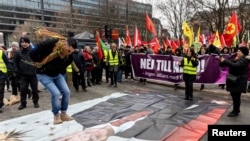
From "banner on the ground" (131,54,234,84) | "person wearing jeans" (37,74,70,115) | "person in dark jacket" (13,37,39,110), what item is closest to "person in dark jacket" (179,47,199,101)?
"banner on the ground" (131,54,234,84)

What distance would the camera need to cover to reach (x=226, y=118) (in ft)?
23.3

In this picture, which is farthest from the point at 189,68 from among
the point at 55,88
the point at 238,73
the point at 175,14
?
the point at 175,14

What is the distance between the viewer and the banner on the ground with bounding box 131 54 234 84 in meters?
11.3

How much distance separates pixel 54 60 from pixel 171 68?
6909 millimetres

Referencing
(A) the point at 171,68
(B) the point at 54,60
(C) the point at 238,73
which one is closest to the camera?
(B) the point at 54,60

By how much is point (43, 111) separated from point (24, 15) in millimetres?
101089

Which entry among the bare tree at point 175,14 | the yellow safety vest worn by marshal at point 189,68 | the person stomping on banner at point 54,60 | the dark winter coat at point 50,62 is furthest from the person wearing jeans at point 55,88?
the bare tree at point 175,14

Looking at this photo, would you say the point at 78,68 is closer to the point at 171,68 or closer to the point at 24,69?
the point at 24,69

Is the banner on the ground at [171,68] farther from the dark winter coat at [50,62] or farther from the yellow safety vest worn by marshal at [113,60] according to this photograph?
the dark winter coat at [50,62]

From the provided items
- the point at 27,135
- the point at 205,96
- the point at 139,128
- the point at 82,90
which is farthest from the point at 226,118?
the point at 82,90

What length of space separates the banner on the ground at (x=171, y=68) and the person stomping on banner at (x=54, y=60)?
21.0ft

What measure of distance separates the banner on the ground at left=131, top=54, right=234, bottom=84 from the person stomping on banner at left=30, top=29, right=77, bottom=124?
640 centimetres

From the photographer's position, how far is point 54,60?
6105 mm

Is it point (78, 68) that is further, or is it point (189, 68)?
point (78, 68)
